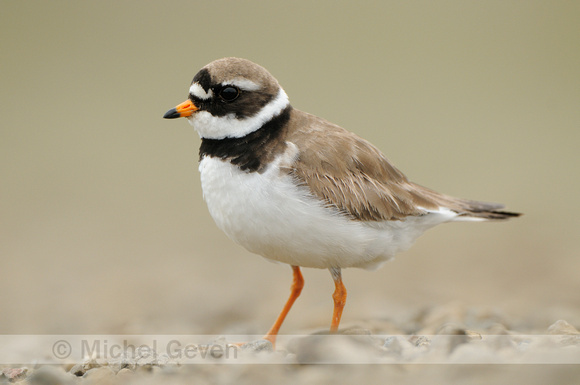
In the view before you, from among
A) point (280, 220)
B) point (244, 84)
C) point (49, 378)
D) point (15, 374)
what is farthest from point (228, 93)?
point (15, 374)

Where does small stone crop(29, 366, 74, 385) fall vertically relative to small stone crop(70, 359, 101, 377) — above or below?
above

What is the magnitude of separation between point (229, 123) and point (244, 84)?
0.94 feet

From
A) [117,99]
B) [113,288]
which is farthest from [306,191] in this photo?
[117,99]

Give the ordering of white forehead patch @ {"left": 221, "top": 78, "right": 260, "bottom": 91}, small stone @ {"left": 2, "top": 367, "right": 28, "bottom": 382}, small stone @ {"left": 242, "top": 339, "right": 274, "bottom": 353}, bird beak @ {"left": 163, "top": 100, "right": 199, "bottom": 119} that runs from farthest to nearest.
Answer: bird beak @ {"left": 163, "top": 100, "right": 199, "bottom": 119}, white forehead patch @ {"left": 221, "top": 78, "right": 260, "bottom": 91}, small stone @ {"left": 242, "top": 339, "right": 274, "bottom": 353}, small stone @ {"left": 2, "top": 367, "right": 28, "bottom": 382}

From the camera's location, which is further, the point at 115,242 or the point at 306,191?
the point at 115,242

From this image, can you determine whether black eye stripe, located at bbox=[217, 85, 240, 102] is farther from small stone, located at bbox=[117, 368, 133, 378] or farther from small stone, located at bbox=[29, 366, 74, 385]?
small stone, located at bbox=[29, 366, 74, 385]

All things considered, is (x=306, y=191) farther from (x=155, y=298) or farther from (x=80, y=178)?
(x=80, y=178)

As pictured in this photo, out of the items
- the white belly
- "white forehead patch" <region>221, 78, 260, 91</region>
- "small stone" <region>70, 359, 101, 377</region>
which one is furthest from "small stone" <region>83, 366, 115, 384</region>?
"white forehead patch" <region>221, 78, 260, 91</region>

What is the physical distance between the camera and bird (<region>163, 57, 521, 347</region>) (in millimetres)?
4441

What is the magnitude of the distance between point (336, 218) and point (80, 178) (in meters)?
11.7

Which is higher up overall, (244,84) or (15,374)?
(244,84)

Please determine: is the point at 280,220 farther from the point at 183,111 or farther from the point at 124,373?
the point at 124,373

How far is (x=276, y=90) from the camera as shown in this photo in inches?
188

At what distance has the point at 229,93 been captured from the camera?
15.1 ft
